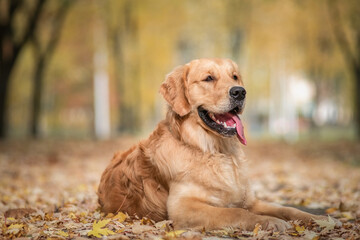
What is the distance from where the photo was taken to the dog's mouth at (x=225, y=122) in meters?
4.34

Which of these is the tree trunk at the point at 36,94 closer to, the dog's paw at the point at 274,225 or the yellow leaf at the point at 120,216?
the yellow leaf at the point at 120,216

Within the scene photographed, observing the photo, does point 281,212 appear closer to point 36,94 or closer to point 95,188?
point 95,188

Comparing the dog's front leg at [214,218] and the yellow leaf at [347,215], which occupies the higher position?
the dog's front leg at [214,218]

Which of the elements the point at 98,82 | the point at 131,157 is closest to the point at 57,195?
the point at 131,157

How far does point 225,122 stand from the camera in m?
4.43

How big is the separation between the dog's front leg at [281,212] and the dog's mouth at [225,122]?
2.37 feet

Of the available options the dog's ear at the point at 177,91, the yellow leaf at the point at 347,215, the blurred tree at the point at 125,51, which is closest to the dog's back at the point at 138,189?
the dog's ear at the point at 177,91

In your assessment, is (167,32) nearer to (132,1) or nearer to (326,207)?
→ (132,1)

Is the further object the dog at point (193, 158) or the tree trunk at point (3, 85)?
the tree trunk at point (3, 85)

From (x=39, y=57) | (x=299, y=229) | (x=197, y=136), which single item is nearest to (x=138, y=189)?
(x=197, y=136)

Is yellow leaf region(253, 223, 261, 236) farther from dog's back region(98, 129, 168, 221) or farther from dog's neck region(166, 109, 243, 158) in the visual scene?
dog's back region(98, 129, 168, 221)

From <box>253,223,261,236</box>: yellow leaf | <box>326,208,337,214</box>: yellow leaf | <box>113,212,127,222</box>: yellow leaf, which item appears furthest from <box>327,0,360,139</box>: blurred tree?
<box>113,212,127,222</box>: yellow leaf

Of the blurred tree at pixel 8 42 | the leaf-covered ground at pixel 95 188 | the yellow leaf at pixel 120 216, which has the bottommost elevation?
the leaf-covered ground at pixel 95 188

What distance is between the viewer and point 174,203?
408 cm
